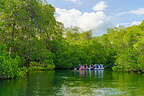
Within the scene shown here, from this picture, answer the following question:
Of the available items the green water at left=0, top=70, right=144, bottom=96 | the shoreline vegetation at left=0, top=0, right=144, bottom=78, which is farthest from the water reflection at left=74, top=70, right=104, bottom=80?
the shoreline vegetation at left=0, top=0, right=144, bottom=78

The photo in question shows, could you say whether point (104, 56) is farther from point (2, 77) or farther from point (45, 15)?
point (2, 77)

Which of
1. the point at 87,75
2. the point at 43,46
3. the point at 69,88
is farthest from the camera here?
the point at 43,46

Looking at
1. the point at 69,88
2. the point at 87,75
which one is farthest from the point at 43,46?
the point at 69,88

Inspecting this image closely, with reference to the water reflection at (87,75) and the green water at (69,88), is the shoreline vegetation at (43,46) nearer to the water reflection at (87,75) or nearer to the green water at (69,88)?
the green water at (69,88)

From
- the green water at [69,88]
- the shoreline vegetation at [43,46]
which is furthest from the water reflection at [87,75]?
the shoreline vegetation at [43,46]

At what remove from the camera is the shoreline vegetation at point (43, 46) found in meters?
25.1

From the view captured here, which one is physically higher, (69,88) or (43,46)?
(43,46)

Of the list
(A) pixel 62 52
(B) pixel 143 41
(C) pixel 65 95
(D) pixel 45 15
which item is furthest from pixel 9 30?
(A) pixel 62 52

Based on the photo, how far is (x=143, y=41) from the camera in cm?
3694

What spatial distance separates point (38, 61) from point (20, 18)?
19254 millimetres

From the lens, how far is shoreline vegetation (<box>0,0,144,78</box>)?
82.3 ft

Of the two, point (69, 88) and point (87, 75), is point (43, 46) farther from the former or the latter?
point (69, 88)

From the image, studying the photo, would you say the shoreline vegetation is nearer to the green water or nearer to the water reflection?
the green water

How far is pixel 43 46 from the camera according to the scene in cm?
4147
